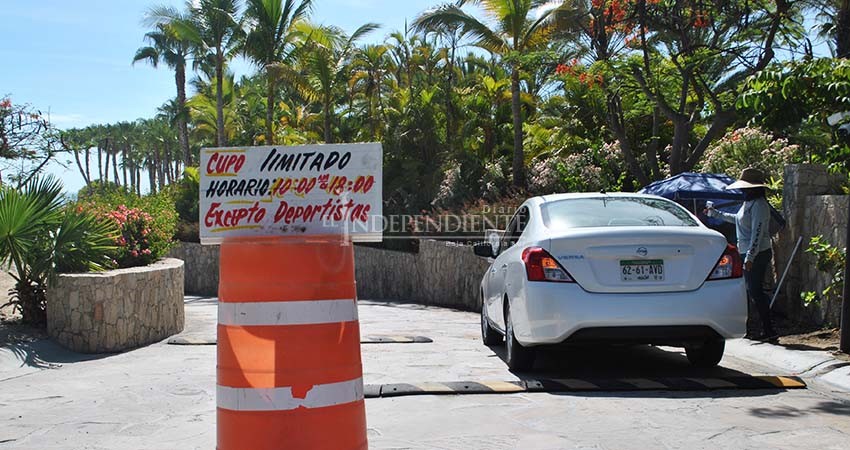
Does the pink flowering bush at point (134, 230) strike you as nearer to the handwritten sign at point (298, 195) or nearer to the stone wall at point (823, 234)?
the handwritten sign at point (298, 195)

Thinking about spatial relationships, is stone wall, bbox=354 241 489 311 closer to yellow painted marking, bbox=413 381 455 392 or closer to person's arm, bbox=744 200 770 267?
person's arm, bbox=744 200 770 267

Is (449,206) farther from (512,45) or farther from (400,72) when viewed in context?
(400,72)

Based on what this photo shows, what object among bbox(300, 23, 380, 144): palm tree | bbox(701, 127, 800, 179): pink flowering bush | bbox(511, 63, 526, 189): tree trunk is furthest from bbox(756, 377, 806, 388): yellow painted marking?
bbox(300, 23, 380, 144): palm tree

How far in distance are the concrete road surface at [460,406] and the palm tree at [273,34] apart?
19.9 metres

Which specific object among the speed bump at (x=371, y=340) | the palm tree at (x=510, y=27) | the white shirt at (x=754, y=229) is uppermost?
the palm tree at (x=510, y=27)

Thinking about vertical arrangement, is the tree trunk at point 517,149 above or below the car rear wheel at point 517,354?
above

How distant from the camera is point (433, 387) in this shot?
22.4 feet

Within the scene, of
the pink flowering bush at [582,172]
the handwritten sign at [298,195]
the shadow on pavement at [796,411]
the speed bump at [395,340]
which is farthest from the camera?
the pink flowering bush at [582,172]

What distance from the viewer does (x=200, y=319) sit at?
1347 centimetres

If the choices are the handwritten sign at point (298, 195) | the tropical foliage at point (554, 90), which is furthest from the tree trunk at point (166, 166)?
the handwritten sign at point (298, 195)

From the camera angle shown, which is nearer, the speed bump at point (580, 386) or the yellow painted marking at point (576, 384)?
the speed bump at point (580, 386)

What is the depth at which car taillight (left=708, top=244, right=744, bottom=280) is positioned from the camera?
7121 mm

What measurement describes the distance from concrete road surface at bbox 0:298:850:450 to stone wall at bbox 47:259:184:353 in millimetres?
264

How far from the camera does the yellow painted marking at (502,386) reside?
6.78 meters
